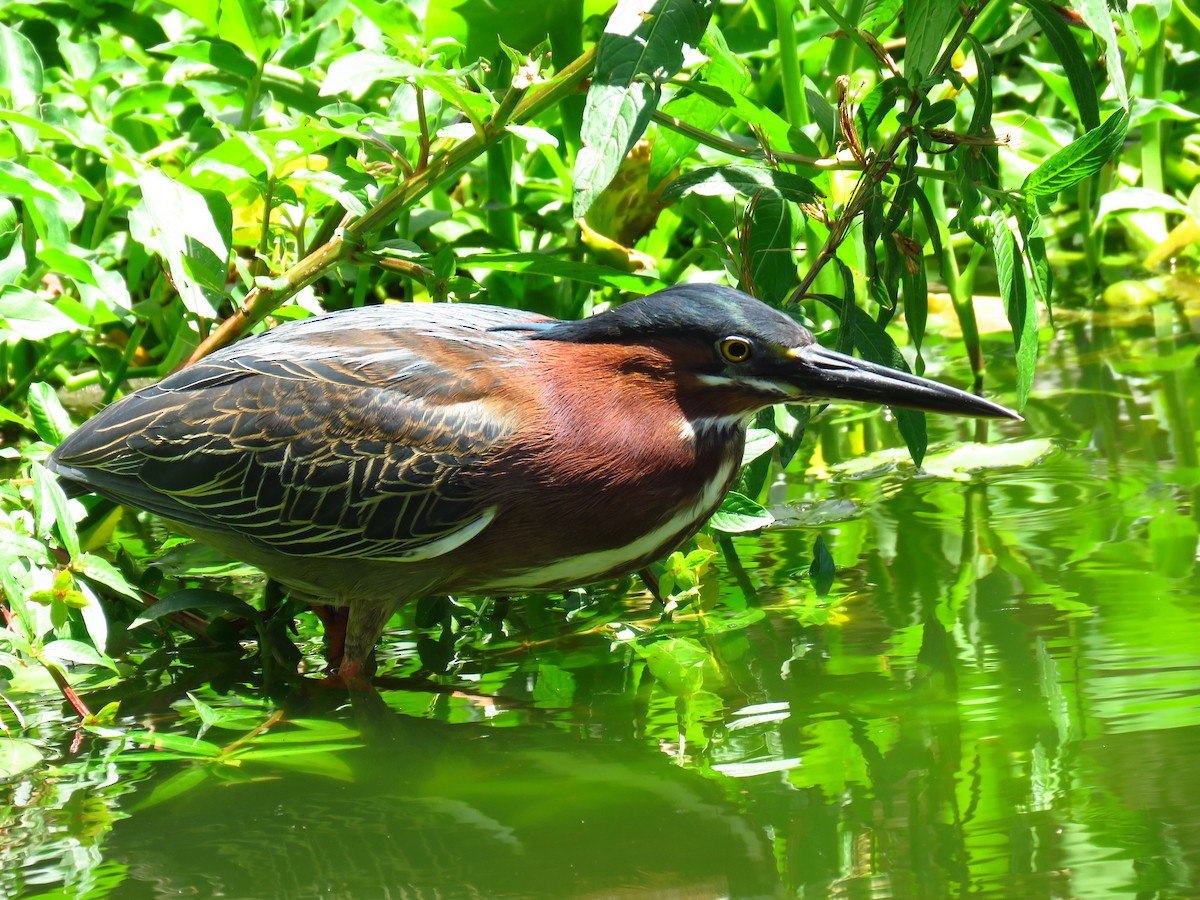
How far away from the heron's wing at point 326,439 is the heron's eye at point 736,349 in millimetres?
515

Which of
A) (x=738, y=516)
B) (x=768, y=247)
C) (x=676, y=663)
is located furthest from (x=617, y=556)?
Result: (x=768, y=247)

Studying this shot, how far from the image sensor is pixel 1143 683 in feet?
9.29

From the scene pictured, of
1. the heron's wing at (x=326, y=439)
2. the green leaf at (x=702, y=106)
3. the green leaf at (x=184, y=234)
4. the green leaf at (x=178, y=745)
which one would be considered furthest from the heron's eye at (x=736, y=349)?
the green leaf at (x=178, y=745)

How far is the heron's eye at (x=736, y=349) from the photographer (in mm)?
3143

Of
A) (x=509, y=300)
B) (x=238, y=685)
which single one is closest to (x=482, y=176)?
(x=509, y=300)

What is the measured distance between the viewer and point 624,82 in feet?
10.2

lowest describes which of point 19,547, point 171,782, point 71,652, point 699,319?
point 171,782

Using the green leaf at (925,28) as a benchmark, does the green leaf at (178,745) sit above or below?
below

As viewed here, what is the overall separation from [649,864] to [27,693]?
5.73 feet

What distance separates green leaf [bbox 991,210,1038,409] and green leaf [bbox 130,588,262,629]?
1.93 metres

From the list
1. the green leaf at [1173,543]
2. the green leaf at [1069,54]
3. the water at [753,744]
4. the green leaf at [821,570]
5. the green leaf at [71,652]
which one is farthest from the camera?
the green leaf at [821,570]

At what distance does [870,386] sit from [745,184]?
66cm

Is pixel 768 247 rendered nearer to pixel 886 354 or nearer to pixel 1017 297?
pixel 886 354

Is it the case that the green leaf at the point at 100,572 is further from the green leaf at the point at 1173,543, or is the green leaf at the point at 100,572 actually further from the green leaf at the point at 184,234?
the green leaf at the point at 1173,543
